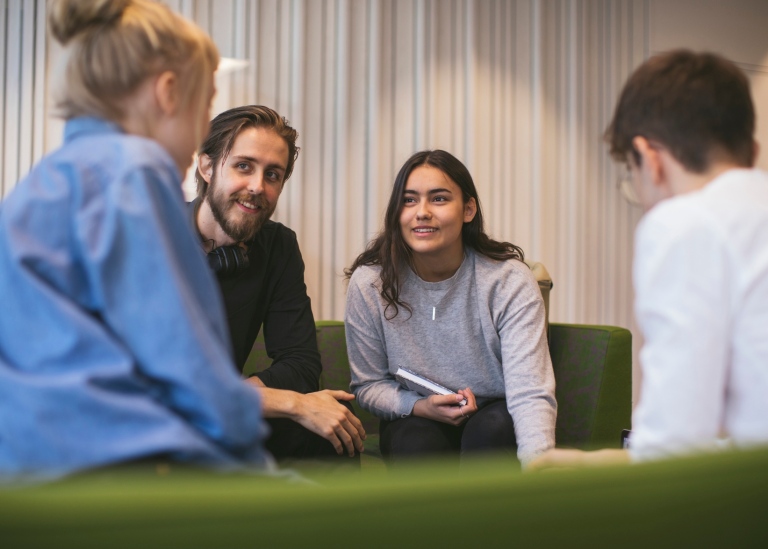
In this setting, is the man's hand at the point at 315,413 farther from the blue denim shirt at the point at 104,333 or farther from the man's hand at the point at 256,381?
the blue denim shirt at the point at 104,333

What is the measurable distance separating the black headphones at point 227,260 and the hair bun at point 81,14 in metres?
1.14

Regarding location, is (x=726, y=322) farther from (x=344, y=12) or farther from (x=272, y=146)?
(x=344, y=12)

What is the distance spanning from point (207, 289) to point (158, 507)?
0.44 metres

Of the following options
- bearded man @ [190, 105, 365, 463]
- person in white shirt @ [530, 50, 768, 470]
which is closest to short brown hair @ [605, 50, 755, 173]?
person in white shirt @ [530, 50, 768, 470]

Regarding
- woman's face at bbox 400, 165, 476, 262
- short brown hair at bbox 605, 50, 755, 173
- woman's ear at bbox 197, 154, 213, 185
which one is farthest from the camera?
woman's face at bbox 400, 165, 476, 262

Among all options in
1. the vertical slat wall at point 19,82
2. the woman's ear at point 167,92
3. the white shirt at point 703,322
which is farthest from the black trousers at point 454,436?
the vertical slat wall at point 19,82

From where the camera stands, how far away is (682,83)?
3.88 ft

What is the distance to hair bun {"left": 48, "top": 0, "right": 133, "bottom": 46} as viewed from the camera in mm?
996

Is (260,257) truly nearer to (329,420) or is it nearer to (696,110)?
(329,420)

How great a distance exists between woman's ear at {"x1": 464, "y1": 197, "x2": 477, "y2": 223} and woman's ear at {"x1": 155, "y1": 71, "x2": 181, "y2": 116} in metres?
1.57

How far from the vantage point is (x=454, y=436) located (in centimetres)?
231

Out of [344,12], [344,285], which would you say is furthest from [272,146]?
[344,12]

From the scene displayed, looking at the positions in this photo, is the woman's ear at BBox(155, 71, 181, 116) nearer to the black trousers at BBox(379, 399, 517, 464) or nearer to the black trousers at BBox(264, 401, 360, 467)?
the black trousers at BBox(264, 401, 360, 467)

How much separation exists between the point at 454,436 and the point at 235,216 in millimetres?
927
